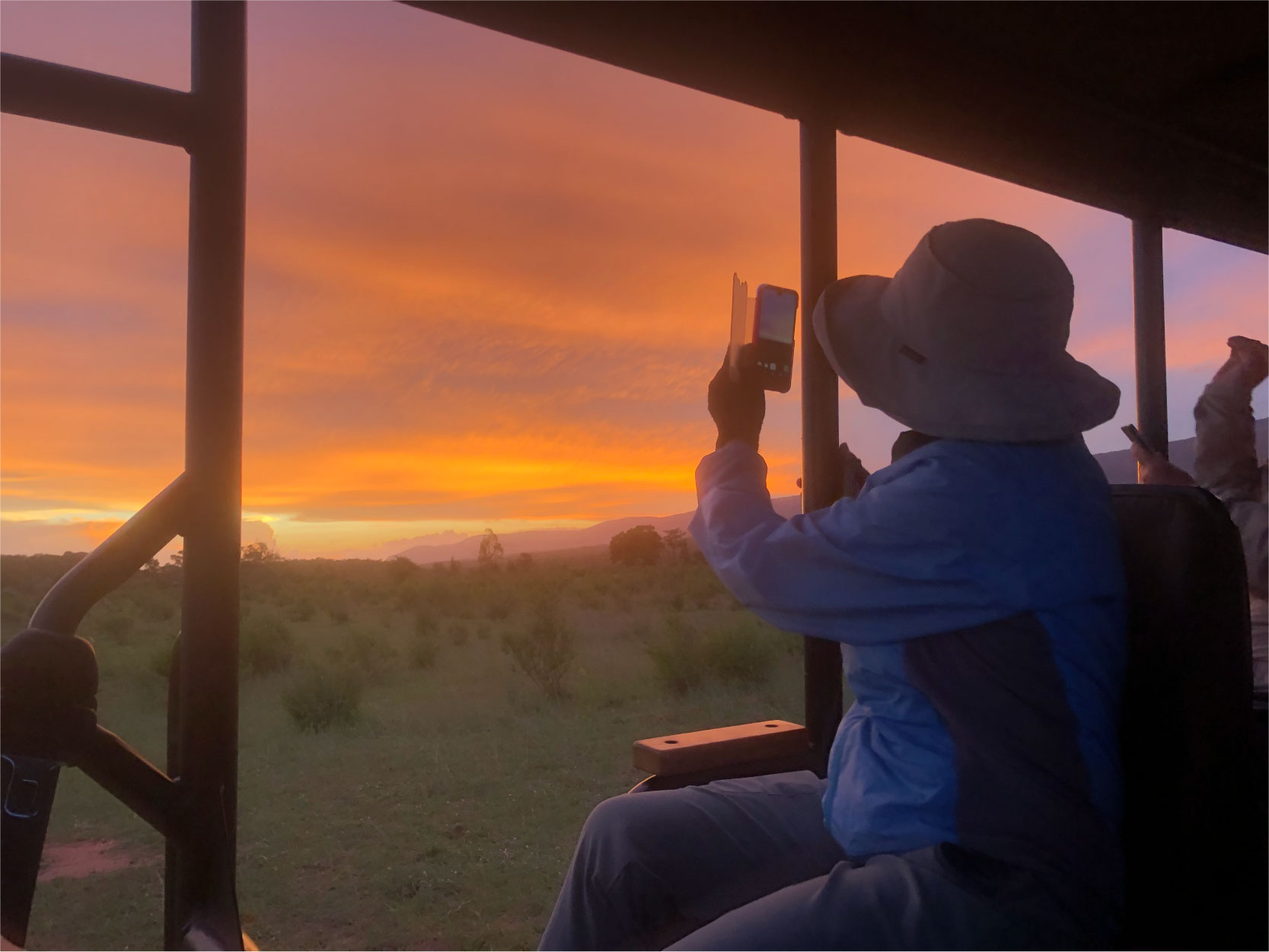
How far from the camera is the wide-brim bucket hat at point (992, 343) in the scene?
1148mm

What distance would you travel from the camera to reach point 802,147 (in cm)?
199

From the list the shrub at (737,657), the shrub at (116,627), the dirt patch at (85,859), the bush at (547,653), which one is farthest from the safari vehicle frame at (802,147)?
the shrub at (116,627)

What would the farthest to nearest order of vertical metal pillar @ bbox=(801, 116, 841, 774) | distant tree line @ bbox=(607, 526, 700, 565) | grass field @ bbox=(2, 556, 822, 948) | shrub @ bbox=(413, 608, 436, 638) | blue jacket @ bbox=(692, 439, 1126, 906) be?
distant tree line @ bbox=(607, 526, 700, 565) < shrub @ bbox=(413, 608, 436, 638) < grass field @ bbox=(2, 556, 822, 948) < vertical metal pillar @ bbox=(801, 116, 841, 774) < blue jacket @ bbox=(692, 439, 1126, 906)

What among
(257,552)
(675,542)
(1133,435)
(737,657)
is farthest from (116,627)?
(1133,435)

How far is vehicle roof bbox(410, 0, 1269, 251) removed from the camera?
175 centimetres

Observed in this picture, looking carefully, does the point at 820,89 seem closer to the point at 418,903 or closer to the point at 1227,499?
the point at 1227,499

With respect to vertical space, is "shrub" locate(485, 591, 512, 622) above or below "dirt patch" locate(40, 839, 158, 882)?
below

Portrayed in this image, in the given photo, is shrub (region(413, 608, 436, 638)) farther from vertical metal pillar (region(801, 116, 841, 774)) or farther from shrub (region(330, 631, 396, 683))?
vertical metal pillar (region(801, 116, 841, 774))

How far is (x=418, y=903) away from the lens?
12.8 ft

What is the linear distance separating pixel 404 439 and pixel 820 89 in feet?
7.07

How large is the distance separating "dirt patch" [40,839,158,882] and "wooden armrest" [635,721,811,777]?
12.7ft

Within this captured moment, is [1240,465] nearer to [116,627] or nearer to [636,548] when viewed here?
[116,627]

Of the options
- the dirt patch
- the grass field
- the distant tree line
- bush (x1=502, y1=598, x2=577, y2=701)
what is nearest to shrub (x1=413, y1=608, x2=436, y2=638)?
the grass field

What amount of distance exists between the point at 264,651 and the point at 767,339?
10.5m
